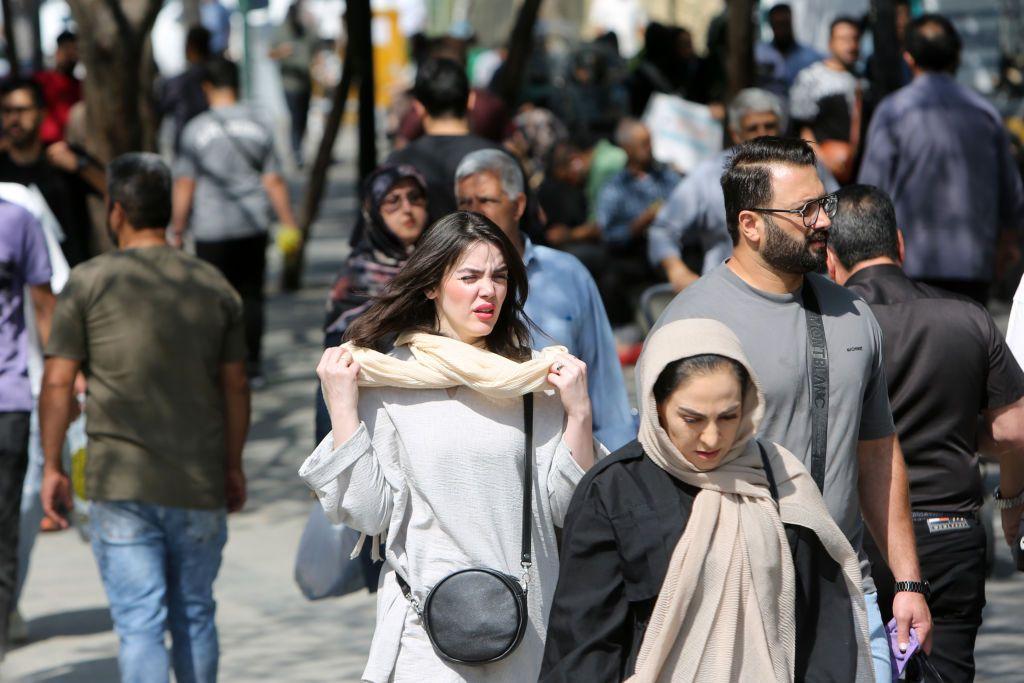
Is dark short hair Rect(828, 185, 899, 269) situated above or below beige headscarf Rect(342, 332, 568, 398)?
above

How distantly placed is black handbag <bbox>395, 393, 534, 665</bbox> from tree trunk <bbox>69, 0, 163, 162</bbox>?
555 centimetres

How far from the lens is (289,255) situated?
15.7 m

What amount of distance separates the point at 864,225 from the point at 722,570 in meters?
1.91

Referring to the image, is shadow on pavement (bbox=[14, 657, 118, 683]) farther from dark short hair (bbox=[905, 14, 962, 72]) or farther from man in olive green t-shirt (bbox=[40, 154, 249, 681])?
dark short hair (bbox=[905, 14, 962, 72])

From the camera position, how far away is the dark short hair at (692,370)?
3.52 m

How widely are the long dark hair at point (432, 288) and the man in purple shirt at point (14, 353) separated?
2.44 metres

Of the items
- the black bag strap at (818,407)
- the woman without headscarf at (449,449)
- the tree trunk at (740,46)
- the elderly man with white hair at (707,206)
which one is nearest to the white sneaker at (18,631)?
the elderly man with white hair at (707,206)

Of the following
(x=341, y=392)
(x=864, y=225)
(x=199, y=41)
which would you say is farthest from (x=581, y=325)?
(x=199, y=41)

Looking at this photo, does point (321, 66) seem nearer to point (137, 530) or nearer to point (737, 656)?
point (137, 530)

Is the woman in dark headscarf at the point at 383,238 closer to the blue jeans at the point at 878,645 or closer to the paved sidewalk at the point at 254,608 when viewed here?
the paved sidewalk at the point at 254,608

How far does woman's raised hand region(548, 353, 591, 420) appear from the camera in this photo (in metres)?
4.11

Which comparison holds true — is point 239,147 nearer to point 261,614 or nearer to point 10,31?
point 261,614

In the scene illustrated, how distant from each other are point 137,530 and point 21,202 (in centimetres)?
141

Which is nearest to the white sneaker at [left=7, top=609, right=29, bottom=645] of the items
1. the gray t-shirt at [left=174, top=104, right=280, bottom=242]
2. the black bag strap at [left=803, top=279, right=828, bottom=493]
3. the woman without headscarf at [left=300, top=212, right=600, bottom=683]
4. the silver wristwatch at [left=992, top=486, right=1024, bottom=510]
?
the woman without headscarf at [left=300, top=212, right=600, bottom=683]
